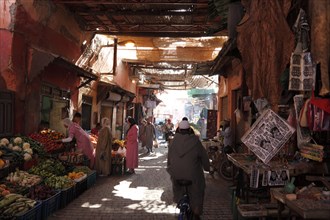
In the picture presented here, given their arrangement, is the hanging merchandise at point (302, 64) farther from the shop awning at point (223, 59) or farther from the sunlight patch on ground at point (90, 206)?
the sunlight patch on ground at point (90, 206)

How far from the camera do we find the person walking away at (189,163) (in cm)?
523

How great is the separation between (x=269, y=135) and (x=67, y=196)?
14.4 ft

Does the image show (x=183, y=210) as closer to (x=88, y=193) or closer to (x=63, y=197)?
(x=63, y=197)

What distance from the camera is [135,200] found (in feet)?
25.7

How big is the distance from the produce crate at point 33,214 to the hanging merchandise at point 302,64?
4.31 metres

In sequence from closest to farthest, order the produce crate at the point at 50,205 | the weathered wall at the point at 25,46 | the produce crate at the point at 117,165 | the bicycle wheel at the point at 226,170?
the produce crate at the point at 50,205 → the weathered wall at the point at 25,46 → the bicycle wheel at the point at 226,170 → the produce crate at the point at 117,165

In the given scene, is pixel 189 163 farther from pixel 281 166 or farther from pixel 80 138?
pixel 80 138

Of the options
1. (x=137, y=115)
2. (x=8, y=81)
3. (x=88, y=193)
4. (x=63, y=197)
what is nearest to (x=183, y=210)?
(x=63, y=197)

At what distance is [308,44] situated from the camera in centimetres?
491

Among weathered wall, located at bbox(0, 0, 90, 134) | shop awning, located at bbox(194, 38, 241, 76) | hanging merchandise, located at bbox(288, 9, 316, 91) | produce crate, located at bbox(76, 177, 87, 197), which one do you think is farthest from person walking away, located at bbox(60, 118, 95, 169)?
hanging merchandise, located at bbox(288, 9, 316, 91)

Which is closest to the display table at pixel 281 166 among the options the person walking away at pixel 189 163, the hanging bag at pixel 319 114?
the person walking away at pixel 189 163

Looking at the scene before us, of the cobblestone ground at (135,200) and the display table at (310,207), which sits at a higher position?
the display table at (310,207)

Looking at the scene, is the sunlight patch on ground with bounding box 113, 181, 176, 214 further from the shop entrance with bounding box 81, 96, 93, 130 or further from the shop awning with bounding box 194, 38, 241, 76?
the shop entrance with bounding box 81, 96, 93, 130

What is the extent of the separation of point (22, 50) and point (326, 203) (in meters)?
6.91
